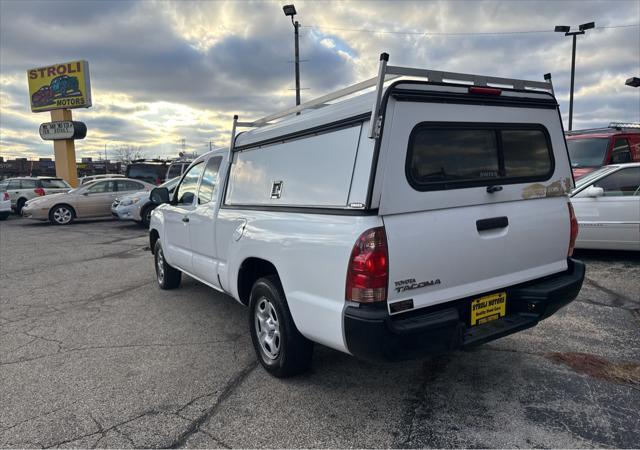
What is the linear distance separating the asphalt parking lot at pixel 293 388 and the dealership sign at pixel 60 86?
69.4ft

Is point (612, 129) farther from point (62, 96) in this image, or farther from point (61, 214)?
point (62, 96)

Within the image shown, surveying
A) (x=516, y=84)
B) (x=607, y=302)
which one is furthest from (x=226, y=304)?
(x=607, y=302)

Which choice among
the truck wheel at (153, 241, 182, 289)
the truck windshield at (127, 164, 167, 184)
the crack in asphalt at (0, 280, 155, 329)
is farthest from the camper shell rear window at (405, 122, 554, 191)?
the truck windshield at (127, 164, 167, 184)

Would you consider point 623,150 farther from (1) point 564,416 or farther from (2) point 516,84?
(1) point 564,416

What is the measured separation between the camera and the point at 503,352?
12.7 ft

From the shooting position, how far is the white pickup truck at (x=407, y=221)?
2664mm

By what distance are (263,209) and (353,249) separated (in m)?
1.32

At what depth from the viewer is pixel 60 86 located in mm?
23781

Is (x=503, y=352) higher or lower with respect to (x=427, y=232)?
lower

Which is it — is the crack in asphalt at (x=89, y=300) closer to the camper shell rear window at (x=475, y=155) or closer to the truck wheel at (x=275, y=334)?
the truck wheel at (x=275, y=334)

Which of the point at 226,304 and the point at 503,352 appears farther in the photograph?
the point at 226,304

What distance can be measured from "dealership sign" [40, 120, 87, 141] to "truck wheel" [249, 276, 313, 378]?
23.4 metres

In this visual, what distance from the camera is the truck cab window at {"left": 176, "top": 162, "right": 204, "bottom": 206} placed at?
5312 mm

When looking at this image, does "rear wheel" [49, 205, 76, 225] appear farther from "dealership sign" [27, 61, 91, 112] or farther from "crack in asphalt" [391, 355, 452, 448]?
"crack in asphalt" [391, 355, 452, 448]
